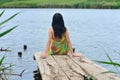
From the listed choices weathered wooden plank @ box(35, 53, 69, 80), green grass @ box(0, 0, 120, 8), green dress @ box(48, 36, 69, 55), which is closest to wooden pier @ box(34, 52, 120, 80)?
weathered wooden plank @ box(35, 53, 69, 80)

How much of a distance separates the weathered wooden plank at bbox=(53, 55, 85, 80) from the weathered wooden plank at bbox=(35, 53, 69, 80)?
98mm

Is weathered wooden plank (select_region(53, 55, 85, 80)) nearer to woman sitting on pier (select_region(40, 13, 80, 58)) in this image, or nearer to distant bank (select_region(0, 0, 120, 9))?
woman sitting on pier (select_region(40, 13, 80, 58))

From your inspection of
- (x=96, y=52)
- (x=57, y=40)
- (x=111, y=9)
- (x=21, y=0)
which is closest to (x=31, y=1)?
(x=21, y=0)

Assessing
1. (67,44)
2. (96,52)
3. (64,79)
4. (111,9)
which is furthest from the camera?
(111,9)

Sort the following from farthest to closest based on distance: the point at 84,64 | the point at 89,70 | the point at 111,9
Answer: the point at 111,9 → the point at 84,64 → the point at 89,70

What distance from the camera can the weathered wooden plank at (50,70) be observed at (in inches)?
308

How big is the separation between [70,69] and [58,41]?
3.22 meters

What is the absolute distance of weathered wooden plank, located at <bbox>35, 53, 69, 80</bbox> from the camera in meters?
7.81

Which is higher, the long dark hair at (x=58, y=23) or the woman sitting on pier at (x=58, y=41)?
the long dark hair at (x=58, y=23)

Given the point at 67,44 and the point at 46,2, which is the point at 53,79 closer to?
the point at 67,44

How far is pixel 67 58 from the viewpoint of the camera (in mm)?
10742

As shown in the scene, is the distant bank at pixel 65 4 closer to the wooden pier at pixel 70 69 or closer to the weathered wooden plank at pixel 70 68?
the weathered wooden plank at pixel 70 68

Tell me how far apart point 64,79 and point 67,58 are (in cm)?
315

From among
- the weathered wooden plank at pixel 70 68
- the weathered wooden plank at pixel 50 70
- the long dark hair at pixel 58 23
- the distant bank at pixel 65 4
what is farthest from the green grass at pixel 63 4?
the weathered wooden plank at pixel 50 70
